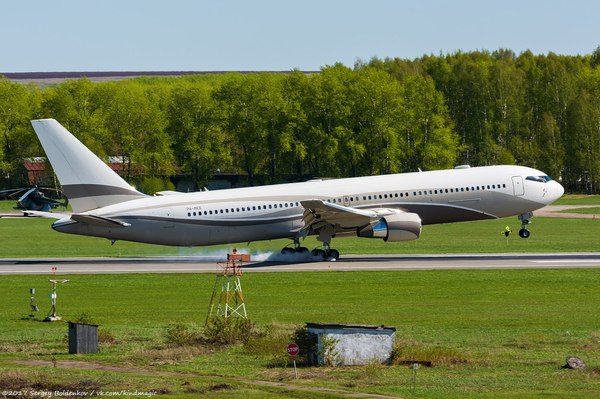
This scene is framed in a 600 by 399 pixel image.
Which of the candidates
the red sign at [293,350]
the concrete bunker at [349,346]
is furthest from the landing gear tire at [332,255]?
the red sign at [293,350]

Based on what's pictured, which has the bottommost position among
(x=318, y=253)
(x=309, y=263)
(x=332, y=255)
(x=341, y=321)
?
(x=341, y=321)

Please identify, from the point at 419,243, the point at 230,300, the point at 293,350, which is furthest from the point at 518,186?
the point at 293,350

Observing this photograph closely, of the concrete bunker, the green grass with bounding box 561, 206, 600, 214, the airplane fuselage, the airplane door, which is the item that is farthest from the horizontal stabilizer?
the green grass with bounding box 561, 206, 600, 214

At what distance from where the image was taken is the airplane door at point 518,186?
68.1 m

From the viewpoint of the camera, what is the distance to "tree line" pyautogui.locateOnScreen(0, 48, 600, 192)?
143625 millimetres

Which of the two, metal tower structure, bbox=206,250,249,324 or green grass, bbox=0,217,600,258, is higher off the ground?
green grass, bbox=0,217,600,258

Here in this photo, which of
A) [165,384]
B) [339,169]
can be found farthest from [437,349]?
[339,169]

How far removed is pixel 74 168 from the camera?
2459 inches

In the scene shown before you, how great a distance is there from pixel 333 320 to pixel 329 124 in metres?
103

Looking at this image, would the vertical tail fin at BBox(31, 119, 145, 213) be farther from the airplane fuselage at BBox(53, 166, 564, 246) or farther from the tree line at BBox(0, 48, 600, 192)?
the tree line at BBox(0, 48, 600, 192)

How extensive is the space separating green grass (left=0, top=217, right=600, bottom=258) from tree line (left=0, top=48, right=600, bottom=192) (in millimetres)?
46149

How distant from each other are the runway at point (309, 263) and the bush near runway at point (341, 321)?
2704 mm

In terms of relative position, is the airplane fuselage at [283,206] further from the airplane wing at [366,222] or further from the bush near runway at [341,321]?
the bush near runway at [341,321]

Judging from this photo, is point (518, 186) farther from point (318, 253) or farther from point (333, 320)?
point (333, 320)
